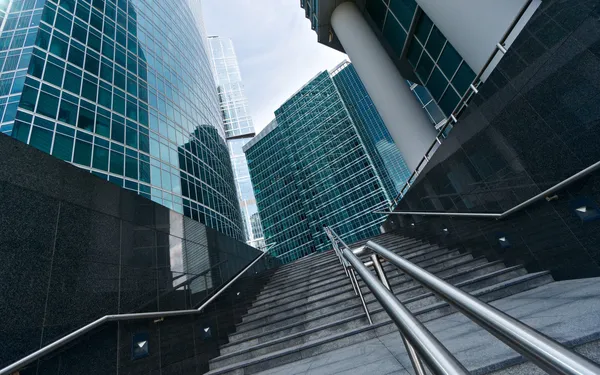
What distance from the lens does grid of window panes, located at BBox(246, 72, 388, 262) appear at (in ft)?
200

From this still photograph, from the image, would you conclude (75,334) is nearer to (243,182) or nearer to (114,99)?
(114,99)

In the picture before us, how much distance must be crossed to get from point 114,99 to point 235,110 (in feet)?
216

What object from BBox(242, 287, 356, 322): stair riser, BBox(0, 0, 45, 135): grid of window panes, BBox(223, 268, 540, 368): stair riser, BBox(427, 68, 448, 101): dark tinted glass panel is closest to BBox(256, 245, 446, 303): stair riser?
BBox(242, 287, 356, 322): stair riser

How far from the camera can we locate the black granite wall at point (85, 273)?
281 cm

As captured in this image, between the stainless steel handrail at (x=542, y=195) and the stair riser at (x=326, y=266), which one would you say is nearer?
the stainless steel handrail at (x=542, y=195)

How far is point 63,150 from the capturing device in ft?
53.0

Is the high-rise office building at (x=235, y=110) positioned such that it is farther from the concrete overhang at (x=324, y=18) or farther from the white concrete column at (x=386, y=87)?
the white concrete column at (x=386, y=87)

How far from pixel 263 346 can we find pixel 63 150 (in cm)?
1857

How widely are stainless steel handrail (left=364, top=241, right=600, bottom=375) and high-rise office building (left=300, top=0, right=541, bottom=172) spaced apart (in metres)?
Result: 5.26

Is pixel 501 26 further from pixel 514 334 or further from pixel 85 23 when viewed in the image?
pixel 85 23

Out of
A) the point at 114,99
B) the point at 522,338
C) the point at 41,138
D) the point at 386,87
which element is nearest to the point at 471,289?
the point at 522,338

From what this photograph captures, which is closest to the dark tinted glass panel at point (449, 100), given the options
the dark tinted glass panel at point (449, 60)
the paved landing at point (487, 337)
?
the dark tinted glass panel at point (449, 60)

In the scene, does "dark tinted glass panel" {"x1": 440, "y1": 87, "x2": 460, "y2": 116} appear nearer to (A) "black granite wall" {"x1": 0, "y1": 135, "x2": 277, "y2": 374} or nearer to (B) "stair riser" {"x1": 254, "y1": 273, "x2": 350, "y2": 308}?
(B) "stair riser" {"x1": 254, "y1": 273, "x2": 350, "y2": 308}

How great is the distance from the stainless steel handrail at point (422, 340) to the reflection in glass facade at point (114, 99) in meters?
20.4
